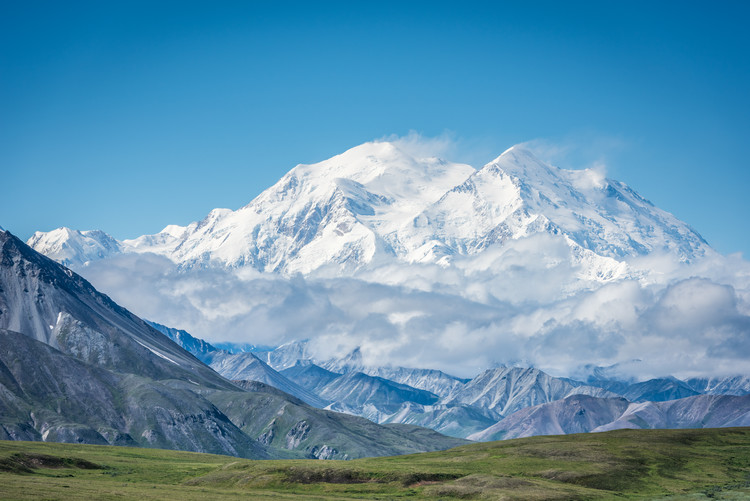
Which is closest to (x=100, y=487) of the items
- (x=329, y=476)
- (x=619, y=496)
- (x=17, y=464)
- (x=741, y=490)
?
(x=17, y=464)

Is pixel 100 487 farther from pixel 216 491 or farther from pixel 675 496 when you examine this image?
pixel 675 496

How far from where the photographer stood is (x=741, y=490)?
169250 mm

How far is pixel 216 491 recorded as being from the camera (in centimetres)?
17200

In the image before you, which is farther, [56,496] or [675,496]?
[675,496]

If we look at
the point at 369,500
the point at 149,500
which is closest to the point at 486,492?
the point at 369,500

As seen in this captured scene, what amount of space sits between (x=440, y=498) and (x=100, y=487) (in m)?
63.2

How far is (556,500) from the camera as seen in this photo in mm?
163500

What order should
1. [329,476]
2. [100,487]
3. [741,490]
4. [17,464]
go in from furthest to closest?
[329,476], [17,464], [741,490], [100,487]

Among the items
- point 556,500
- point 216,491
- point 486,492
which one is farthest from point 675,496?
point 216,491

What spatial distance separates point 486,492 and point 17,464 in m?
97.4

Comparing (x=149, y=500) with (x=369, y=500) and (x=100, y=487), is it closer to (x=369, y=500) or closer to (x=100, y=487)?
(x=100, y=487)

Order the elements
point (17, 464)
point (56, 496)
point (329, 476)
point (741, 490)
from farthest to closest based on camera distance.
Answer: point (329, 476) < point (17, 464) < point (741, 490) < point (56, 496)

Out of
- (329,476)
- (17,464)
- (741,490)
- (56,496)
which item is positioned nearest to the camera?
(56,496)

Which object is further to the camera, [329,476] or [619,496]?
[329,476]
